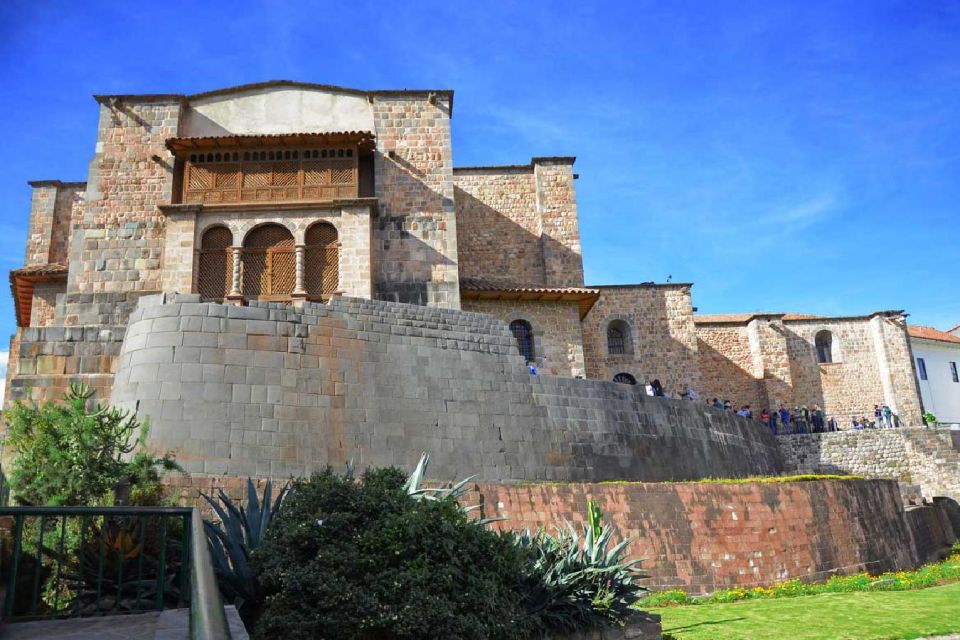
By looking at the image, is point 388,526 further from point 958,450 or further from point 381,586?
point 958,450

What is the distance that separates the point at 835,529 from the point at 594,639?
12.7 metres

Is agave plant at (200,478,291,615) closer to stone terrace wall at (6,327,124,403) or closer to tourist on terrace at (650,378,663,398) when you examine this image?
stone terrace wall at (6,327,124,403)

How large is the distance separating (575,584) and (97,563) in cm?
494

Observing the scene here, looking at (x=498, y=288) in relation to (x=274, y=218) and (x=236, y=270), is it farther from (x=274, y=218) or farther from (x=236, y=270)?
(x=236, y=270)

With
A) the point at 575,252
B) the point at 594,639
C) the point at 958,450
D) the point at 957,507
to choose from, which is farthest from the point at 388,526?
the point at 958,450

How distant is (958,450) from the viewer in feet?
109

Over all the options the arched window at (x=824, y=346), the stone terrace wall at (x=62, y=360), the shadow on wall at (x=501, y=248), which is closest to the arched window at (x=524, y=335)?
the shadow on wall at (x=501, y=248)

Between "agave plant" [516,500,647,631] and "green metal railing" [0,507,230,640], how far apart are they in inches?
137

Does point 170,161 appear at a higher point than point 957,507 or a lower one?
higher

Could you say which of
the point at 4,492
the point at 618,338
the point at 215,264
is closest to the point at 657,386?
the point at 618,338

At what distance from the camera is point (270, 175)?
935 inches

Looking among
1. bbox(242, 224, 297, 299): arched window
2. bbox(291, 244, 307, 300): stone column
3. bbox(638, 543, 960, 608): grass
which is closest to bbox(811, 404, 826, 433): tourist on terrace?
bbox(638, 543, 960, 608): grass

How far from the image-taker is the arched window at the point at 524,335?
2708 cm

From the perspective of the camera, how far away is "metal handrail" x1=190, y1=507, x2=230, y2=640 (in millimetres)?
3626
